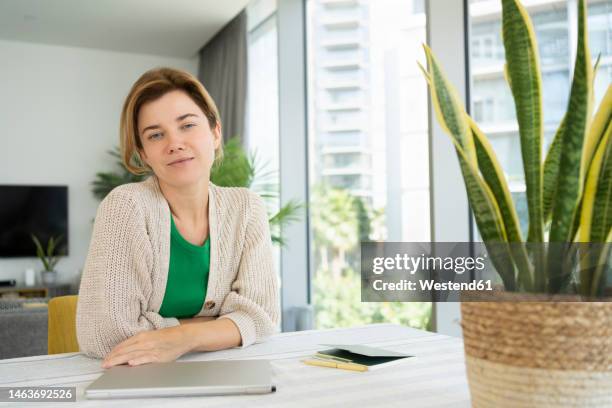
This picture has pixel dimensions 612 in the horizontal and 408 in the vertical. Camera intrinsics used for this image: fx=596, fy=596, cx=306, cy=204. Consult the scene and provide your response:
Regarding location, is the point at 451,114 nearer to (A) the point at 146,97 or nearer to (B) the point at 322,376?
(B) the point at 322,376

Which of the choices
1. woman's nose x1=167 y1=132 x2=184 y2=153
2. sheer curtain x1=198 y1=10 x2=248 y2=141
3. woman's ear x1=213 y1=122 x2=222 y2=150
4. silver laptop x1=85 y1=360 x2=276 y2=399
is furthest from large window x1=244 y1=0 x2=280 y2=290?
silver laptop x1=85 y1=360 x2=276 y2=399

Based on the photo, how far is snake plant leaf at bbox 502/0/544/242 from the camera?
70cm

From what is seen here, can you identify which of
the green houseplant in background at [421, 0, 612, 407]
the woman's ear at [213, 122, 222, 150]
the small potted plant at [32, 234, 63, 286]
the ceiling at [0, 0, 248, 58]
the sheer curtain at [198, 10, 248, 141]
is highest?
the ceiling at [0, 0, 248, 58]

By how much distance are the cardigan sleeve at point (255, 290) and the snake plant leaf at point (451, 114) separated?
74 centimetres

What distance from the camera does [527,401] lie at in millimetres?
656

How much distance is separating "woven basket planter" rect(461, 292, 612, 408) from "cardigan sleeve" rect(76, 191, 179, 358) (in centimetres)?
83

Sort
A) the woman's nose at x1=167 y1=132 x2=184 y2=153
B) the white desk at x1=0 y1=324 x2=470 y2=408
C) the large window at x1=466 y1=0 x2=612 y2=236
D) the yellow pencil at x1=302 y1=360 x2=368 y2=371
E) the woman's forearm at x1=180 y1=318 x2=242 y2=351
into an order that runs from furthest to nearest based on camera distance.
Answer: the large window at x1=466 y1=0 x2=612 y2=236, the woman's nose at x1=167 y1=132 x2=184 y2=153, the woman's forearm at x1=180 y1=318 x2=242 y2=351, the yellow pencil at x1=302 y1=360 x2=368 y2=371, the white desk at x1=0 y1=324 x2=470 y2=408

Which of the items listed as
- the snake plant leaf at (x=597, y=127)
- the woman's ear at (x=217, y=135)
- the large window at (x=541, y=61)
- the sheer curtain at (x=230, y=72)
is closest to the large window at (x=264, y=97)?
the sheer curtain at (x=230, y=72)

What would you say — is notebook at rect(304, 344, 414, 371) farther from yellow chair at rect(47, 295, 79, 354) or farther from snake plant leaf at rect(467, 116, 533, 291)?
yellow chair at rect(47, 295, 79, 354)

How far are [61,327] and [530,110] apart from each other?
4.32 feet

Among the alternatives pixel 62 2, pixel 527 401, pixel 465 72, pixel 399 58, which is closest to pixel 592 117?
pixel 527 401

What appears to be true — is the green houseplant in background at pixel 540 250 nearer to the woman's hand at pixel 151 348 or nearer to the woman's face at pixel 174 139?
the woman's hand at pixel 151 348

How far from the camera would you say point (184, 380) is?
3.07 ft

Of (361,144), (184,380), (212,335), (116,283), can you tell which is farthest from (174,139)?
(361,144)
